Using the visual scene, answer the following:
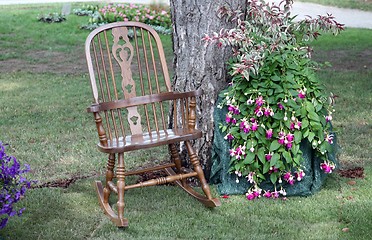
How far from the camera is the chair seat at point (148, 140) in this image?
12.9 feet

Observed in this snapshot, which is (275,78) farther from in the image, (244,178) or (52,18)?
(52,18)

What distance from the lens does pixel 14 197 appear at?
3.52 m

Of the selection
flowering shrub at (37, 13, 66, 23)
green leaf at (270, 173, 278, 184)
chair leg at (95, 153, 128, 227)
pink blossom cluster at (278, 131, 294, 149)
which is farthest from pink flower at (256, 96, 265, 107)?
flowering shrub at (37, 13, 66, 23)

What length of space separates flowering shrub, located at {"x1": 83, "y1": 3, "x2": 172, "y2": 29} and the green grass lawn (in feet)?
9.02

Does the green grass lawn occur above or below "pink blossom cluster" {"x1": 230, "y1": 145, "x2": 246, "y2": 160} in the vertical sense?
below

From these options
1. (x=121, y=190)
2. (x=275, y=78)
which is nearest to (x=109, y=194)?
(x=121, y=190)

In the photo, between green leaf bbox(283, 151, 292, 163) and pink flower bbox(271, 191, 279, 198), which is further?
pink flower bbox(271, 191, 279, 198)

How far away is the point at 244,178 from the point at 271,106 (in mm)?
575

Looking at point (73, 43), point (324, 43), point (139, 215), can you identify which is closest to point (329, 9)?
point (324, 43)

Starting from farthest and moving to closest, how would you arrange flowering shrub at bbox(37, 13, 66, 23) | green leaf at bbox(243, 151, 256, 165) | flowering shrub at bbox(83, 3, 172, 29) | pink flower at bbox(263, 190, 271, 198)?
flowering shrub at bbox(37, 13, 66, 23)
flowering shrub at bbox(83, 3, 172, 29)
pink flower at bbox(263, 190, 271, 198)
green leaf at bbox(243, 151, 256, 165)

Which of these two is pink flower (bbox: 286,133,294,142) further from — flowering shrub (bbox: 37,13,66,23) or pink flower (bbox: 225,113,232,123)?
flowering shrub (bbox: 37,13,66,23)

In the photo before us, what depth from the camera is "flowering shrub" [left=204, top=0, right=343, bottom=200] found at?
4.23m

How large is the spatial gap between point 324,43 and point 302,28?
23.7ft

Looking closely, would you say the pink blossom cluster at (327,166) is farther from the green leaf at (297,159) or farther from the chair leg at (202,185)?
the chair leg at (202,185)
